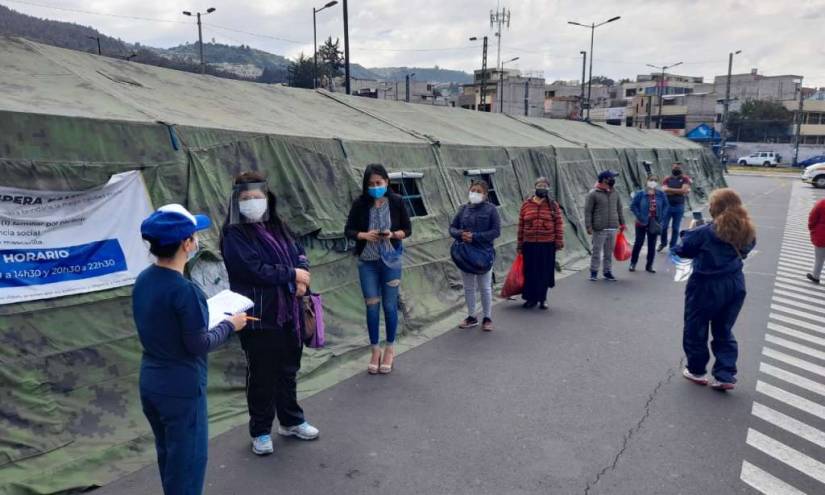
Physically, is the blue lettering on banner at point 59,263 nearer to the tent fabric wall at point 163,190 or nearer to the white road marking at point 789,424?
the tent fabric wall at point 163,190

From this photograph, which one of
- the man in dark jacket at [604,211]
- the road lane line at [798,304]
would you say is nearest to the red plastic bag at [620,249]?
the man in dark jacket at [604,211]

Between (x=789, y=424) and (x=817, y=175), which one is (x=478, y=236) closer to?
(x=789, y=424)

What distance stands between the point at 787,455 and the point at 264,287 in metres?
3.86

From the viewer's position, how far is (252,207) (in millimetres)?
3693

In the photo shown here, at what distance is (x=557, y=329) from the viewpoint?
691cm

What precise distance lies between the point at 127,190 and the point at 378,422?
9.18 ft

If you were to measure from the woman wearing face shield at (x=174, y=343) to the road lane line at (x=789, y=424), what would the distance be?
4278 millimetres

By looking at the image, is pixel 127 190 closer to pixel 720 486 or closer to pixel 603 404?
pixel 603 404

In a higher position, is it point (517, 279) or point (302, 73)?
point (302, 73)

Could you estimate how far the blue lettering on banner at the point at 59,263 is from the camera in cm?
394

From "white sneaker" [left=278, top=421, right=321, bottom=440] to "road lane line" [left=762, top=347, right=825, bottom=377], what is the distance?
4.82 m

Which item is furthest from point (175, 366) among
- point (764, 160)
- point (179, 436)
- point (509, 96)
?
point (509, 96)

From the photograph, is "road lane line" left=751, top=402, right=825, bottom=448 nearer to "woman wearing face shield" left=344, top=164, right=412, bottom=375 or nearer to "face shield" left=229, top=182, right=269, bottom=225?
"woman wearing face shield" left=344, top=164, right=412, bottom=375

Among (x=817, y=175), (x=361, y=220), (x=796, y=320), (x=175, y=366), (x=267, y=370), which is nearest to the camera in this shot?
(x=175, y=366)
